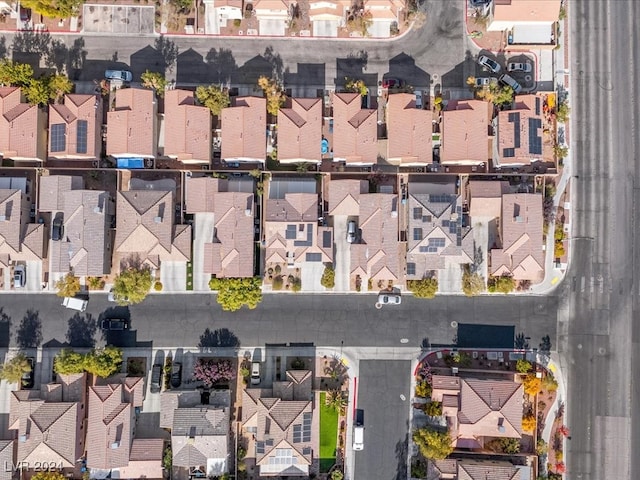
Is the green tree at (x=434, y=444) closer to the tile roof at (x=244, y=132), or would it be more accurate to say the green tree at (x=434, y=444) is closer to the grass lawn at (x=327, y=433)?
the grass lawn at (x=327, y=433)

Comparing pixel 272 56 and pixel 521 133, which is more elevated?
pixel 272 56

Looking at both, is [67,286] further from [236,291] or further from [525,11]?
[525,11]

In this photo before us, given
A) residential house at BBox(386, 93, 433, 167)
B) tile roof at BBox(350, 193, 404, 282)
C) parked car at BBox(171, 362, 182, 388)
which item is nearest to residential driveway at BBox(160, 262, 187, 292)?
parked car at BBox(171, 362, 182, 388)

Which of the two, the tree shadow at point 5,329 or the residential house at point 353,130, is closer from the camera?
the residential house at point 353,130

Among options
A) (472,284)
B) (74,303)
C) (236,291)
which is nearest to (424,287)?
(472,284)

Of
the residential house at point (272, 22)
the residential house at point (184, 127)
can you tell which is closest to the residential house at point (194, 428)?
the residential house at point (184, 127)

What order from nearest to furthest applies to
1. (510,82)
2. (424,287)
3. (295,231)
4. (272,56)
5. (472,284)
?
1. (295,231)
2. (424,287)
3. (472,284)
4. (510,82)
5. (272,56)

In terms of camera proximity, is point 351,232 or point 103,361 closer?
point 103,361

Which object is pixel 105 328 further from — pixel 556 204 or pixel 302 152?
pixel 556 204
